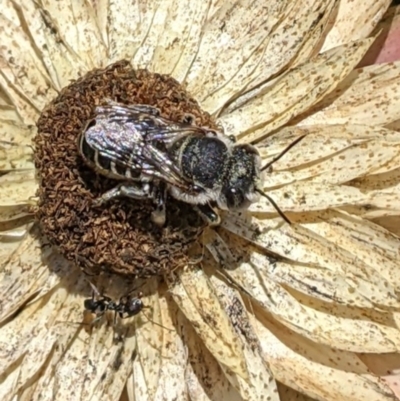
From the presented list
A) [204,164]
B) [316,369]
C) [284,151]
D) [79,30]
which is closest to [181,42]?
[79,30]

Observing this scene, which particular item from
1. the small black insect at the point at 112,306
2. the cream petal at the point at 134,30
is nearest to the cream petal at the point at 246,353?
the small black insect at the point at 112,306

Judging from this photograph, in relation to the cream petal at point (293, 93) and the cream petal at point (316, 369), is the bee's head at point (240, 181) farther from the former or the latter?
the cream petal at point (316, 369)

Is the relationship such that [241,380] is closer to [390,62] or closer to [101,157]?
[101,157]

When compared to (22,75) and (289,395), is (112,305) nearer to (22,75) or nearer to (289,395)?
(289,395)

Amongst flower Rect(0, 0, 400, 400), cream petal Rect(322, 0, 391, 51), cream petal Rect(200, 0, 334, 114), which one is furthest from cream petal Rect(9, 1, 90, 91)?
cream petal Rect(322, 0, 391, 51)

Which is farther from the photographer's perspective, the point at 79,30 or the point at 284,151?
the point at 79,30

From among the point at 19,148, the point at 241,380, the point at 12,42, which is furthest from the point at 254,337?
the point at 12,42
